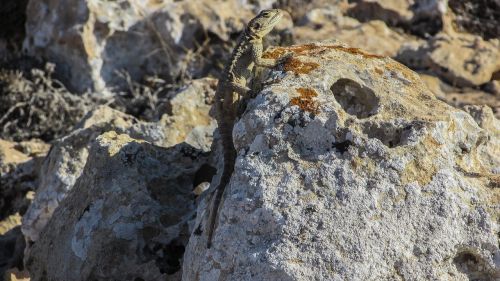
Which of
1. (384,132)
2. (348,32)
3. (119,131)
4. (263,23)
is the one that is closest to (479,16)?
(348,32)

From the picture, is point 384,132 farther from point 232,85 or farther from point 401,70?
point 232,85

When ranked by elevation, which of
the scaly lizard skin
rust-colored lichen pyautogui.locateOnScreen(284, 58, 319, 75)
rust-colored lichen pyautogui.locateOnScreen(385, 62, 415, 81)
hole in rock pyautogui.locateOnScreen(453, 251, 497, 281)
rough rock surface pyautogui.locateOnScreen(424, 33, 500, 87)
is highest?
rust-colored lichen pyautogui.locateOnScreen(284, 58, 319, 75)

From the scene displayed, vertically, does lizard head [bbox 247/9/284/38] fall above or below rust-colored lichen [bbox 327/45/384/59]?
below

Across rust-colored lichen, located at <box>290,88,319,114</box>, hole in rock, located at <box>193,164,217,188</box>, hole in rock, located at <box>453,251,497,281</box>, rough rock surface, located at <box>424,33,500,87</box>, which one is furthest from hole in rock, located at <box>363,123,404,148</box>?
rough rock surface, located at <box>424,33,500,87</box>

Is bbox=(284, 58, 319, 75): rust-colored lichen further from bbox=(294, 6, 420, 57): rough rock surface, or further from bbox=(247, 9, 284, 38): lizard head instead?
bbox=(294, 6, 420, 57): rough rock surface

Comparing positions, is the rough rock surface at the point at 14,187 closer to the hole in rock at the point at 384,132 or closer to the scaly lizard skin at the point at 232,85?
the scaly lizard skin at the point at 232,85

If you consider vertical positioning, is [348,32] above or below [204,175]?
below

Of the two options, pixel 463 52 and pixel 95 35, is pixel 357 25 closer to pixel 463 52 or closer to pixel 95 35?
pixel 463 52
